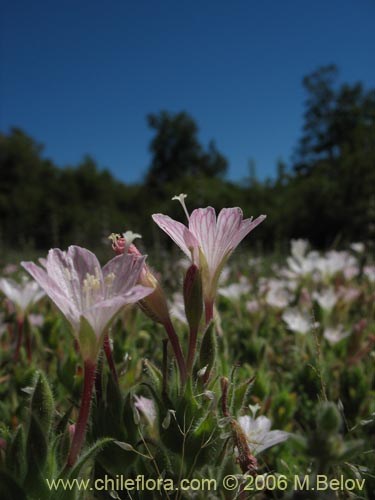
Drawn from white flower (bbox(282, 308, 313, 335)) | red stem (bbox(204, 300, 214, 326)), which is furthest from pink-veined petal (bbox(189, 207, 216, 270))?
white flower (bbox(282, 308, 313, 335))

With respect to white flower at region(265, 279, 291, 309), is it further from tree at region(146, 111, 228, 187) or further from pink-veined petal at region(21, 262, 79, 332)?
tree at region(146, 111, 228, 187)

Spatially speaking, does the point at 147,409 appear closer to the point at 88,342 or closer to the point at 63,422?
the point at 63,422

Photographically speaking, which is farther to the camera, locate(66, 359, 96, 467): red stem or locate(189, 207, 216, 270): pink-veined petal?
locate(189, 207, 216, 270): pink-veined petal

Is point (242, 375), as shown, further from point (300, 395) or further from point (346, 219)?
point (346, 219)

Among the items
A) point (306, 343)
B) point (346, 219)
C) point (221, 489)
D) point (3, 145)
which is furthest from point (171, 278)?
point (3, 145)

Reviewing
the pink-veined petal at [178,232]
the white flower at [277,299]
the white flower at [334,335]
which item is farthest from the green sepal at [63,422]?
the white flower at [277,299]

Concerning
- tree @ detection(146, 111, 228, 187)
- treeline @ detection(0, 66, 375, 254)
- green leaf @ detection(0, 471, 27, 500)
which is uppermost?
tree @ detection(146, 111, 228, 187)
